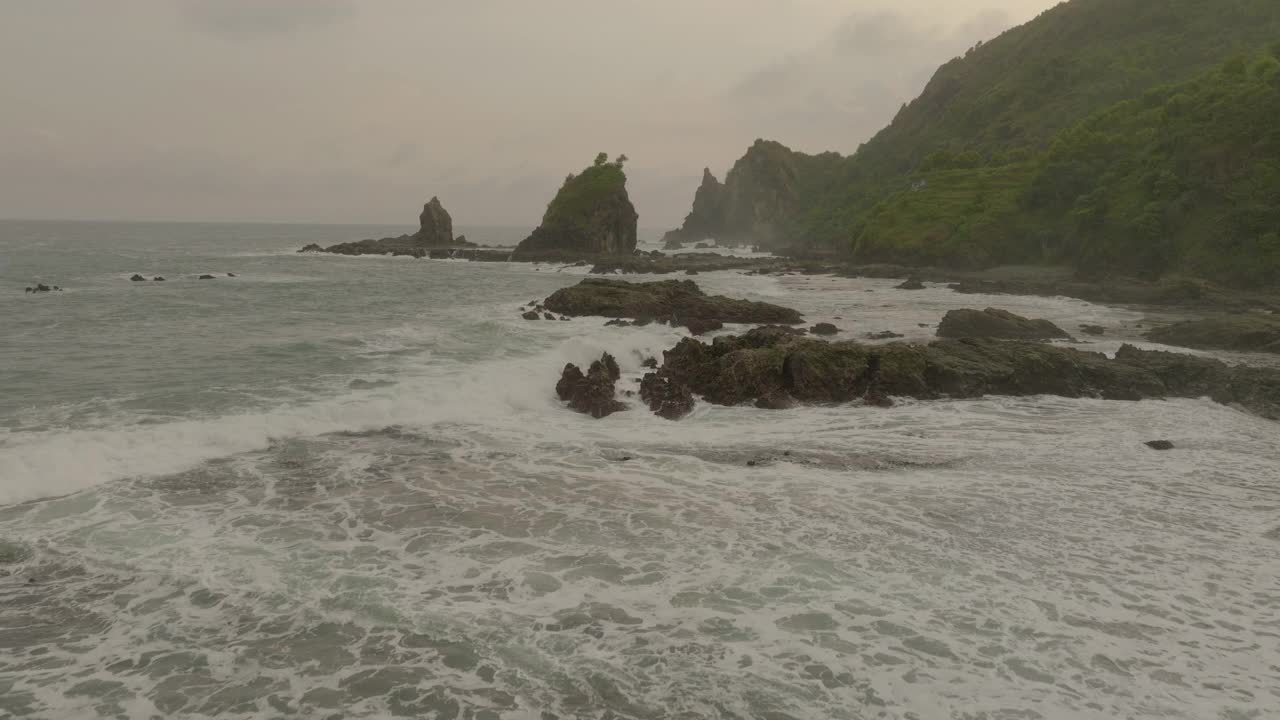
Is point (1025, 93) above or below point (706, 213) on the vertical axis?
above

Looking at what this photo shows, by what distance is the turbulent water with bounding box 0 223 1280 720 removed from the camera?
25.4 ft

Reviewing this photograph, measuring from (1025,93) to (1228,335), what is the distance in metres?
109

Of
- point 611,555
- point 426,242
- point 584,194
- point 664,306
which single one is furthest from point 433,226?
point 611,555

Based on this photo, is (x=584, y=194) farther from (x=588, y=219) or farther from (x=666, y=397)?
(x=666, y=397)

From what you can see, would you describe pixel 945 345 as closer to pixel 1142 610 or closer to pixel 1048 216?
pixel 1142 610

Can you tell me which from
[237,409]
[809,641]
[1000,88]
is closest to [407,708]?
[809,641]

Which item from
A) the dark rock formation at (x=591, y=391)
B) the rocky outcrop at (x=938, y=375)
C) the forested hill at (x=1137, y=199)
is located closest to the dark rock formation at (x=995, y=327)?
the rocky outcrop at (x=938, y=375)

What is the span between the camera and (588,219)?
101750 millimetres

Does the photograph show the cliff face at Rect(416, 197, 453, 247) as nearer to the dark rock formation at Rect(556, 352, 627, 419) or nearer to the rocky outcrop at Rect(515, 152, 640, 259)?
the rocky outcrop at Rect(515, 152, 640, 259)

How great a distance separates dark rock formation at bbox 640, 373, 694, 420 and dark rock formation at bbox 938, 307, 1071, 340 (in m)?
15.8

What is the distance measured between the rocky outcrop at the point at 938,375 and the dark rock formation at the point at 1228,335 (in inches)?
317

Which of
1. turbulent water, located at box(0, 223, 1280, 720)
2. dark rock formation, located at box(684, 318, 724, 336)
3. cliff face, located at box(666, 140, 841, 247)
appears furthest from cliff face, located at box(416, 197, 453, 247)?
turbulent water, located at box(0, 223, 1280, 720)

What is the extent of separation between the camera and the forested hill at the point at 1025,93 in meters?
91.2

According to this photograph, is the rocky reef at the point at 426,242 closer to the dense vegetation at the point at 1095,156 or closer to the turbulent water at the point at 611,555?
the dense vegetation at the point at 1095,156
